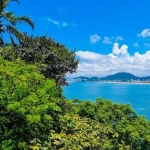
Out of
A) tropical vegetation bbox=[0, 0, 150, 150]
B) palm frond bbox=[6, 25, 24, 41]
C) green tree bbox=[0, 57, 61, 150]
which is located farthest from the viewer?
palm frond bbox=[6, 25, 24, 41]

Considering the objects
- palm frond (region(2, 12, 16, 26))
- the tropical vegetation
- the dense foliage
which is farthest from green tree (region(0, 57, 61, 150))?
palm frond (region(2, 12, 16, 26))

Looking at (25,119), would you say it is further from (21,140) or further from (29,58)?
(29,58)

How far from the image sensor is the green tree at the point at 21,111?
830cm

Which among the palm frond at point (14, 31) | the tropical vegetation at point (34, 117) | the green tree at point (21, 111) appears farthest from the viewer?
the palm frond at point (14, 31)

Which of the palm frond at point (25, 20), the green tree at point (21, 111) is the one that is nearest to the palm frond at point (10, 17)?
the palm frond at point (25, 20)

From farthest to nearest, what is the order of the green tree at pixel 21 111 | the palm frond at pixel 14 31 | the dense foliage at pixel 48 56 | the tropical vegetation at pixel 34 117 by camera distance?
the dense foliage at pixel 48 56, the palm frond at pixel 14 31, the tropical vegetation at pixel 34 117, the green tree at pixel 21 111

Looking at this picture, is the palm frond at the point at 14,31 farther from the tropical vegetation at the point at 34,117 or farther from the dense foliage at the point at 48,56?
the tropical vegetation at the point at 34,117

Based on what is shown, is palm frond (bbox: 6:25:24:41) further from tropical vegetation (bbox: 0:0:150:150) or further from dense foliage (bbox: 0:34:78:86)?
tropical vegetation (bbox: 0:0:150:150)

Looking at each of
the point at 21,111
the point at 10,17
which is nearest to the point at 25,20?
the point at 10,17

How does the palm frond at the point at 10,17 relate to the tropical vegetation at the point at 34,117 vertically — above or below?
above

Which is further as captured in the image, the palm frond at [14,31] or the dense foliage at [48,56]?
the dense foliage at [48,56]

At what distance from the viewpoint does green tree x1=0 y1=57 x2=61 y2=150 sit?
8305mm

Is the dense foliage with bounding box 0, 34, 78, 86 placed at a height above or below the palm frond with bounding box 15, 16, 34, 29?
below

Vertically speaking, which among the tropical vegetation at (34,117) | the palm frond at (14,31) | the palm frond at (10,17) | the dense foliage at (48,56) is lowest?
the tropical vegetation at (34,117)
